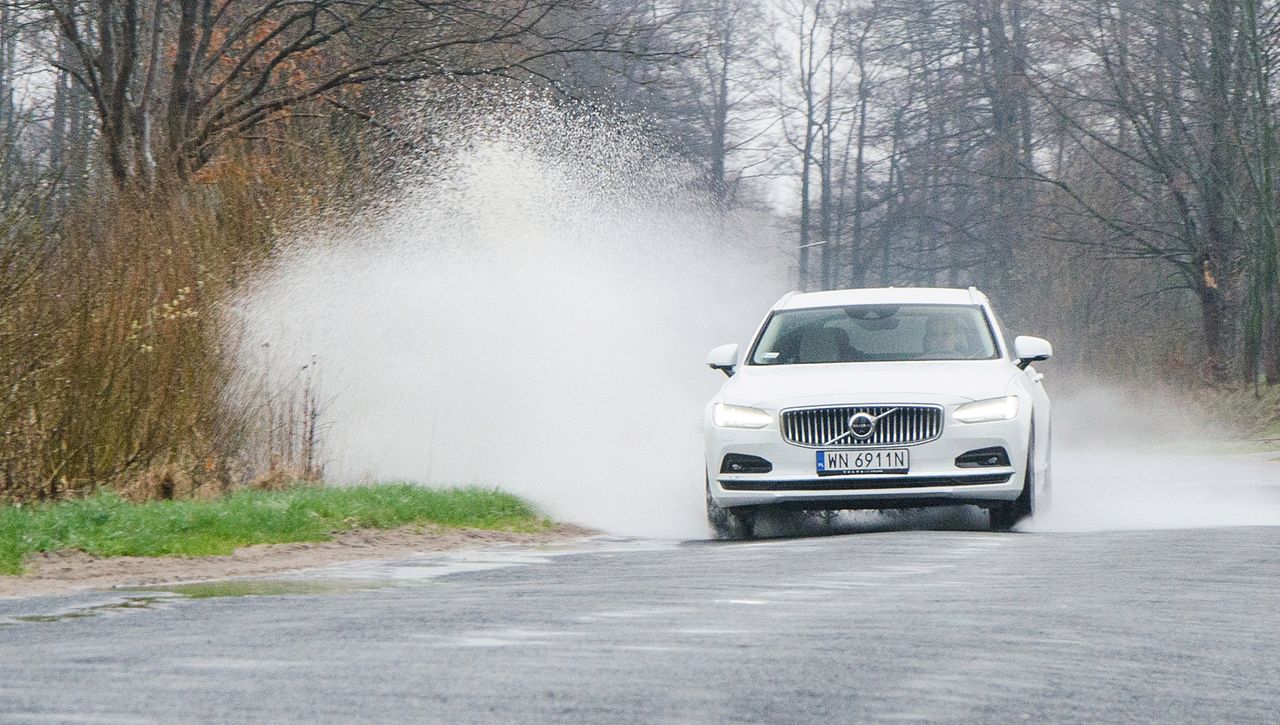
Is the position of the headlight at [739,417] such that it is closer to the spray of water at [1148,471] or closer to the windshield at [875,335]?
the windshield at [875,335]

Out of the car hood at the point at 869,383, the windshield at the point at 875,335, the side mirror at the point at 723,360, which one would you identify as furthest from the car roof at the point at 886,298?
the car hood at the point at 869,383

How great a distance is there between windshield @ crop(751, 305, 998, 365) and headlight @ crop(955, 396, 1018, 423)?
3.34 feet

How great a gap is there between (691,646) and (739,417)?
5.67 metres

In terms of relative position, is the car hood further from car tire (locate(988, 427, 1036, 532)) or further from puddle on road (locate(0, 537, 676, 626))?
puddle on road (locate(0, 537, 676, 626))

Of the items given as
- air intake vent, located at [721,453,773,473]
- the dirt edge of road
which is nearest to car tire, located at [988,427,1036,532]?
air intake vent, located at [721,453,773,473]

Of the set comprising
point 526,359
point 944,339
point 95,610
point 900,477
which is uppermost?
point 526,359

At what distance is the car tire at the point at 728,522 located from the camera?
12398 mm

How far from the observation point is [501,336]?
2130cm

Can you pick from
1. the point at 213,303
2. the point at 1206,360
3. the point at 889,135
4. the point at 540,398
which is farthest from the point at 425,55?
the point at 889,135

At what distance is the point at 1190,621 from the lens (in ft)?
24.2

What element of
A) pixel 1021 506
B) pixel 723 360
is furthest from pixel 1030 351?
pixel 723 360

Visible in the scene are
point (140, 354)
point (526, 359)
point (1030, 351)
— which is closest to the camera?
point (1030, 351)

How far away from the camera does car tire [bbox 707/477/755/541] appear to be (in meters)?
12.4

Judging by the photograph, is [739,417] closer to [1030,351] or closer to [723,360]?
[723,360]
